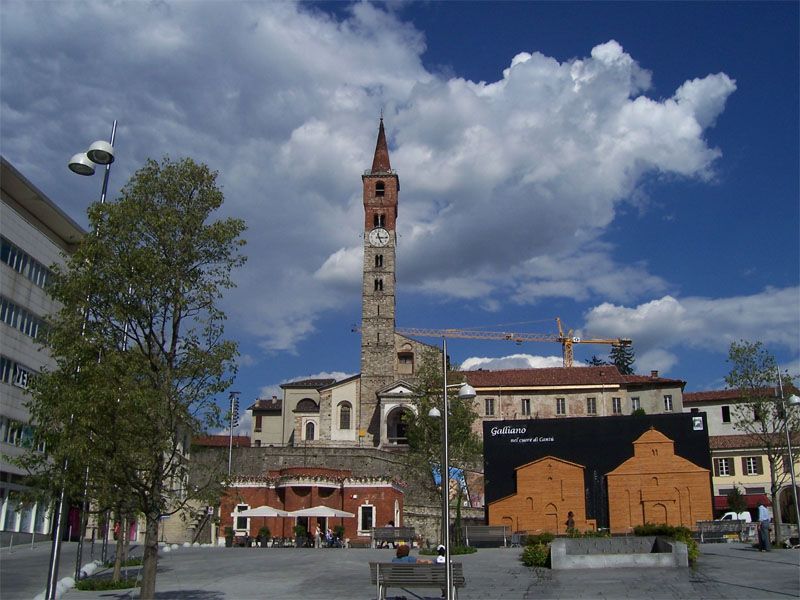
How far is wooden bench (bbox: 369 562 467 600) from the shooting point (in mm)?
16656

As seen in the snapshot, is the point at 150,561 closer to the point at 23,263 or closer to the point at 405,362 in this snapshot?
the point at 23,263

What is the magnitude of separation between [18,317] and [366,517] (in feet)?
76.8

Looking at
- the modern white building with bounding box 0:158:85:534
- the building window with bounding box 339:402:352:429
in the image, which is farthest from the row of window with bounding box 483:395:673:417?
the modern white building with bounding box 0:158:85:534

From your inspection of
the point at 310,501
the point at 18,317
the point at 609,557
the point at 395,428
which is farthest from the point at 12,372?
the point at 395,428

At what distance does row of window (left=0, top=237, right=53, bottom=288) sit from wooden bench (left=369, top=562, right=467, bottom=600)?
93.4 ft

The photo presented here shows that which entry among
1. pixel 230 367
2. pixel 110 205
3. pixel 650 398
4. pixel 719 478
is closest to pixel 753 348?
pixel 230 367

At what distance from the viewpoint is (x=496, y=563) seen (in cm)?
2662

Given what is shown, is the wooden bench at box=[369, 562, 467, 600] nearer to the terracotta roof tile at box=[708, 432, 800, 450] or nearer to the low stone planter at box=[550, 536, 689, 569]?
the low stone planter at box=[550, 536, 689, 569]

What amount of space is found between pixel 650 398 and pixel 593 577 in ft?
189

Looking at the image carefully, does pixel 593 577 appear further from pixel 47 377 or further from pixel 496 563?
pixel 47 377

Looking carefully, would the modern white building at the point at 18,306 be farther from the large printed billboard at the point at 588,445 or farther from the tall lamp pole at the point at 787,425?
the tall lamp pole at the point at 787,425

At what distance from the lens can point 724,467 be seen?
67.4 m

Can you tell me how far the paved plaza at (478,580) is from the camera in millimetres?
18250

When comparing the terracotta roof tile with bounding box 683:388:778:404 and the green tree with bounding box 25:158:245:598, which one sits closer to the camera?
the green tree with bounding box 25:158:245:598
